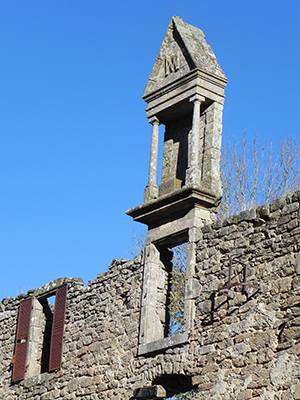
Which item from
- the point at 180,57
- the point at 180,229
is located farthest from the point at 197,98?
the point at 180,229

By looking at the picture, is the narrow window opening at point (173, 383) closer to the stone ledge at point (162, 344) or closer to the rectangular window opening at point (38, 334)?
the stone ledge at point (162, 344)

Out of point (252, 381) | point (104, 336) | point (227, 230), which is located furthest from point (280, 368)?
point (104, 336)

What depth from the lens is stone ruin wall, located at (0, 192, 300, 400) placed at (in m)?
10.6

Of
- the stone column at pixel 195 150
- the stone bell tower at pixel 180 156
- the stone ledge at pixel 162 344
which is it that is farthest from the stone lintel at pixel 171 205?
the stone ledge at pixel 162 344

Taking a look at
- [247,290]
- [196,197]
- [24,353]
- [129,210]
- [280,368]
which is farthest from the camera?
[24,353]

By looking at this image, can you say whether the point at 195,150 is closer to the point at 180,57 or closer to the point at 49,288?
the point at 180,57

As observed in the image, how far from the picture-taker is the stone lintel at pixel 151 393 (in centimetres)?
1198

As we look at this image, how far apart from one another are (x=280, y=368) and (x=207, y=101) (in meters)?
4.45

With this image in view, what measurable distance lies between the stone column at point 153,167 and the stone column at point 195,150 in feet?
2.59

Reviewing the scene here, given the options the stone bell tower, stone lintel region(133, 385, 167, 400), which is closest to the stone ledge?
the stone bell tower

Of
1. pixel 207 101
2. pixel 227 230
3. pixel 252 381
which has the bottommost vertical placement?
pixel 252 381

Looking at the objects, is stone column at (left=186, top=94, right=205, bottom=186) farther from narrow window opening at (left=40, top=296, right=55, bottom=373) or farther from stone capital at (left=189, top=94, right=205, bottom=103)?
narrow window opening at (left=40, top=296, right=55, bottom=373)

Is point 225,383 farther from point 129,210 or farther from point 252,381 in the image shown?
point 129,210

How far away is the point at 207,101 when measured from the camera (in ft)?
43.3
